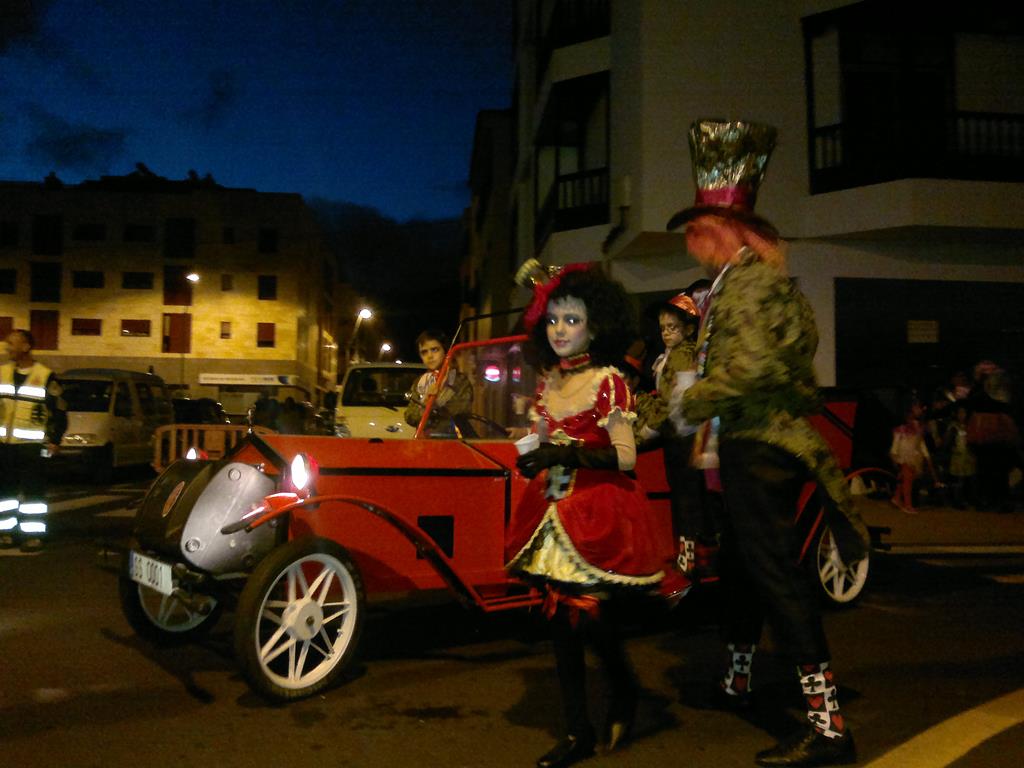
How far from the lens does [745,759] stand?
3324 millimetres

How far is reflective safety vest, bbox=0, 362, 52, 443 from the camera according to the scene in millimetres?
7516

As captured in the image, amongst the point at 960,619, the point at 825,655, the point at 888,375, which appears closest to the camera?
the point at 825,655

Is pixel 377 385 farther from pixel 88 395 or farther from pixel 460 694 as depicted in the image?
pixel 460 694

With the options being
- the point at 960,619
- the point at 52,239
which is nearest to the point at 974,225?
the point at 960,619

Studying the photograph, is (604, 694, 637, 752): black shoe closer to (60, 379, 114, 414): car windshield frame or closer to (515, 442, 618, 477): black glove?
(515, 442, 618, 477): black glove

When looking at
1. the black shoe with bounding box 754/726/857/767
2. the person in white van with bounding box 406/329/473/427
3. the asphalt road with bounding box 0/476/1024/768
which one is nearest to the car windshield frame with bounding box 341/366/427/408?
the asphalt road with bounding box 0/476/1024/768

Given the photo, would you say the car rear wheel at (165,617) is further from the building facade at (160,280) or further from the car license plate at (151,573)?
the building facade at (160,280)

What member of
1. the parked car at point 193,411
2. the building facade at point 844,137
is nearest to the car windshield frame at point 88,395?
the parked car at point 193,411

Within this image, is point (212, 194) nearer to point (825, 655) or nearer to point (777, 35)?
point (777, 35)

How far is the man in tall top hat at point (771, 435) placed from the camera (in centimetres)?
314

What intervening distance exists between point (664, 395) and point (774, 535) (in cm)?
152

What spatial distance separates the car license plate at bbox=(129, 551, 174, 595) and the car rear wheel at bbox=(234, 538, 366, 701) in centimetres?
44

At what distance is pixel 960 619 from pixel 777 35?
1046 centimetres

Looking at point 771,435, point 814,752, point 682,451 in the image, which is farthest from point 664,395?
point 814,752
